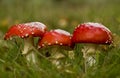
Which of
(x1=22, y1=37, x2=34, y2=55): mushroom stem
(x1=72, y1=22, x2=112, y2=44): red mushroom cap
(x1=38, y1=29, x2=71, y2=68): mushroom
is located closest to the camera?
(x1=72, y1=22, x2=112, y2=44): red mushroom cap

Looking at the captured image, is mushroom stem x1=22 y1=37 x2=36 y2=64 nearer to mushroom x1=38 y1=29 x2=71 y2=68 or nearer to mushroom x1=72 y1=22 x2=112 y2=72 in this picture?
mushroom x1=38 y1=29 x2=71 y2=68

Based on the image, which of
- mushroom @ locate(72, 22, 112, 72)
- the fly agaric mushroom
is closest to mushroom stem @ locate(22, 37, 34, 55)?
the fly agaric mushroom

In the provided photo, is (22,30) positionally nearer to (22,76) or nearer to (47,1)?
(22,76)

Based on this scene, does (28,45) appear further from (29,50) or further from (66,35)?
(66,35)

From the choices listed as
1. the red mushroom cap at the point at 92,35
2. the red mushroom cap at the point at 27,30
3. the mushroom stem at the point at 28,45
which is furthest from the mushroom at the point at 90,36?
the mushroom stem at the point at 28,45

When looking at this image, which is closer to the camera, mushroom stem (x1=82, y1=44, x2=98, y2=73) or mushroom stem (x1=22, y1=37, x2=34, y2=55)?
mushroom stem (x1=82, y1=44, x2=98, y2=73)

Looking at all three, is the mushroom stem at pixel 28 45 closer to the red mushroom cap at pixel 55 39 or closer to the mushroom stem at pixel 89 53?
the red mushroom cap at pixel 55 39

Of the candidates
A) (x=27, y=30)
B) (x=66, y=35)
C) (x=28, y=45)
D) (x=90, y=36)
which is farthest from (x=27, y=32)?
(x=90, y=36)

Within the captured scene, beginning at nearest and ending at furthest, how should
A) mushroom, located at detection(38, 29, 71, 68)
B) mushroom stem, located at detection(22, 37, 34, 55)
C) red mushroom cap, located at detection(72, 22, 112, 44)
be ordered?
red mushroom cap, located at detection(72, 22, 112, 44)
mushroom, located at detection(38, 29, 71, 68)
mushroom stem, located at detection(22, 37, 34, 55)
